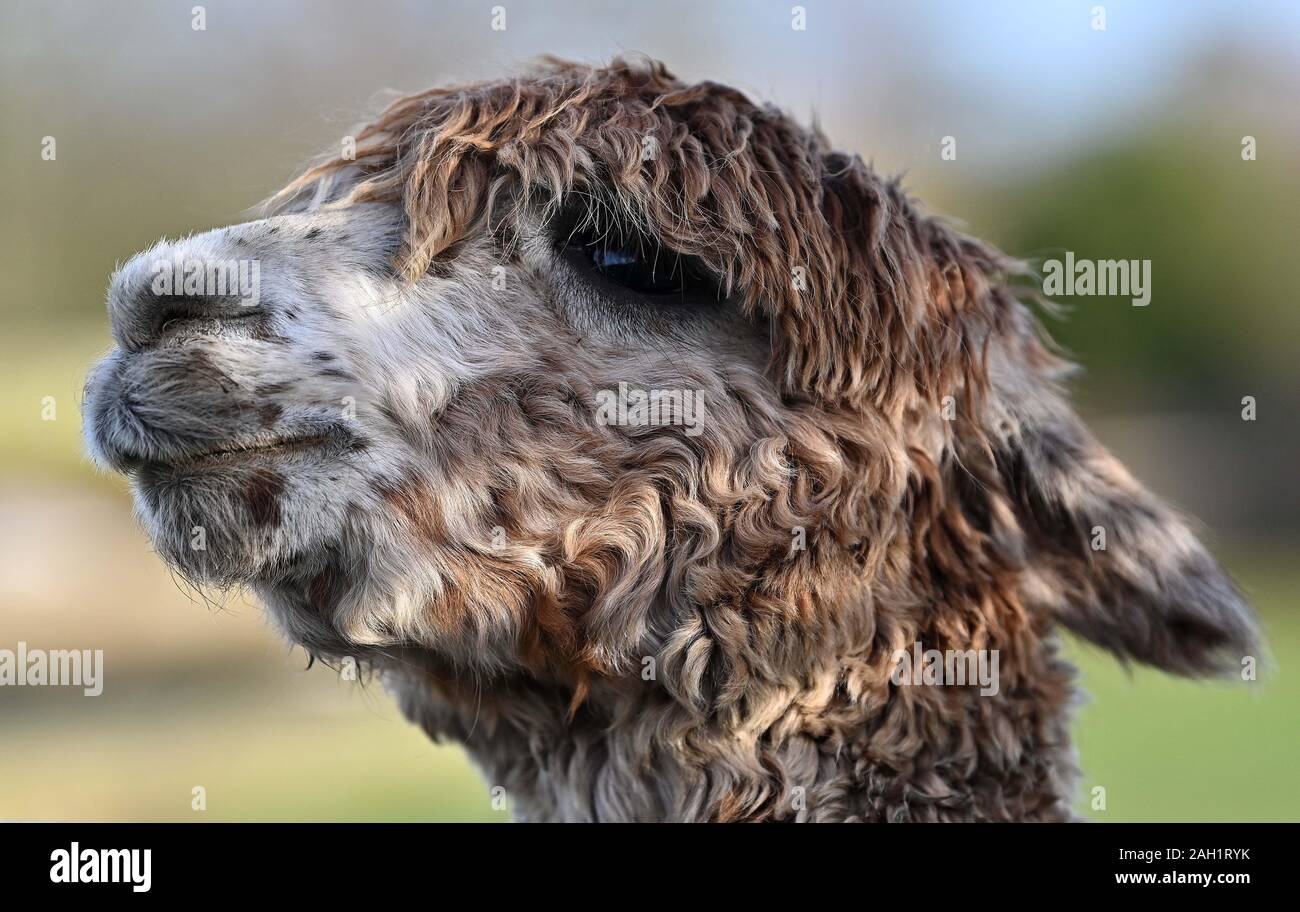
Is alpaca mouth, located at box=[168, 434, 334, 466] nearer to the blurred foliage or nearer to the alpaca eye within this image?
the alpaca eye

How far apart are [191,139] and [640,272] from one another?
13325 mm

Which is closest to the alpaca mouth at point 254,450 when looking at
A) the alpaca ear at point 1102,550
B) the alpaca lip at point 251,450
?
the alpaca lip at point 251,450

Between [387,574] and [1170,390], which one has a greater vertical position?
[1170,390]

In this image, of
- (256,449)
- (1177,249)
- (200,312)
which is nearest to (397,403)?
(256,449)

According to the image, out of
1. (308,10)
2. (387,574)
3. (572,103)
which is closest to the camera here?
(387,574)

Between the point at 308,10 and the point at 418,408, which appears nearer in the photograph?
the point at 418,408

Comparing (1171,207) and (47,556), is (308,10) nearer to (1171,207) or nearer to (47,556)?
(47,556)

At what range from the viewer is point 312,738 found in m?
11.2

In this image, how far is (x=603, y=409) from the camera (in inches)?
88.0

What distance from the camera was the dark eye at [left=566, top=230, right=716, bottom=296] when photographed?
92.6 inches

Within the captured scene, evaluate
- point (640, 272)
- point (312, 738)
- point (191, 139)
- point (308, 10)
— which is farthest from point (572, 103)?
point (308, 10)

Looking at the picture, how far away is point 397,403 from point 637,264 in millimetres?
581

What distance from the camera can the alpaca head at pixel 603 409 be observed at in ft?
6.75

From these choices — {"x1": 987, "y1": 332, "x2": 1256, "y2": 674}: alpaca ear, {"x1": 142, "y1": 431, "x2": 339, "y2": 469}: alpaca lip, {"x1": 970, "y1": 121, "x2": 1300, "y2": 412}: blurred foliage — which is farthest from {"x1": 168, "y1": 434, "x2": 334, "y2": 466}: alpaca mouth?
{"x1": 970, "y1": 121, "x2": 1300, "y2": 412}: blurred foliage
